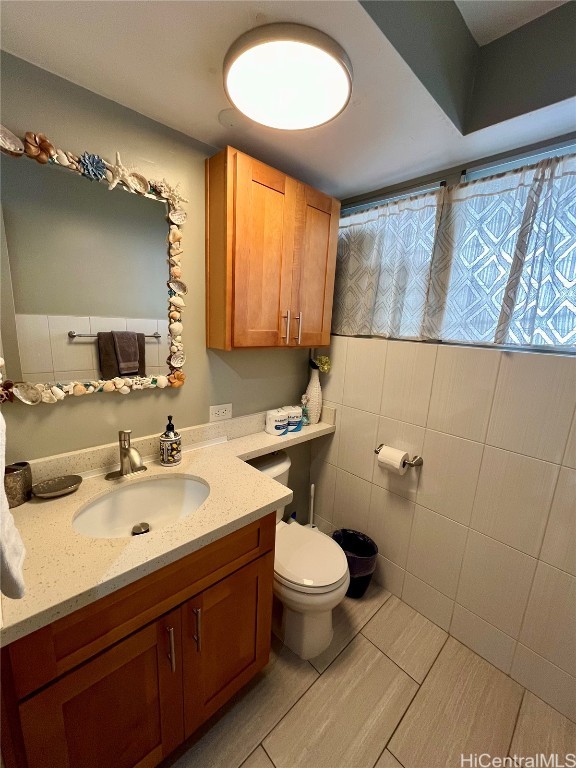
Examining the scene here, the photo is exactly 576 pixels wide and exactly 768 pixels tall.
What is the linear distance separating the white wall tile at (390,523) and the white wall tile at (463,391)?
0.48 meters

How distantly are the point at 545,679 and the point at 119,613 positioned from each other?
1650 mm

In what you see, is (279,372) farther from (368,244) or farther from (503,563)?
(503,563)

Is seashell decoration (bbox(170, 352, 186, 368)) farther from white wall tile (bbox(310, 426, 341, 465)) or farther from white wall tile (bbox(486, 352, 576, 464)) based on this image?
white wall tile (bbox(486, 352, 576, 464))

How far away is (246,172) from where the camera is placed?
1.22m

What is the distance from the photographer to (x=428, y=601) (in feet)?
5.21

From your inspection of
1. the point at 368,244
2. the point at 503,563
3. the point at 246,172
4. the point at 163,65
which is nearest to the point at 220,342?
the point at 246,172

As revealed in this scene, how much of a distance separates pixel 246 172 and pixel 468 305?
1090 millimetres

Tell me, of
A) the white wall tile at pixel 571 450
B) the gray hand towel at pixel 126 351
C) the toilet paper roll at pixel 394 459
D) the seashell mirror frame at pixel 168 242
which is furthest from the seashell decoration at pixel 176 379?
the white wall tile at pixel 571 450

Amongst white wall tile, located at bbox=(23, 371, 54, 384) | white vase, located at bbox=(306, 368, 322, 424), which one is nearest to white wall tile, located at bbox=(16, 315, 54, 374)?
white wall tile, located at bbox=(23, 371, 54, 384)

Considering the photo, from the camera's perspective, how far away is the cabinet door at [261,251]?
1240mm

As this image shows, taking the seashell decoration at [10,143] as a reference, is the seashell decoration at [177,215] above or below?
below

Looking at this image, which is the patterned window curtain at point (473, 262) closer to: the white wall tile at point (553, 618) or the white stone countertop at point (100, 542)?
the white wall tile at point (553, 618)

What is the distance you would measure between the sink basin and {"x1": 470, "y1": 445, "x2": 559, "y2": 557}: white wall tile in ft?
3.89

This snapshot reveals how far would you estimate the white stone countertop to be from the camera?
655 millimetres
